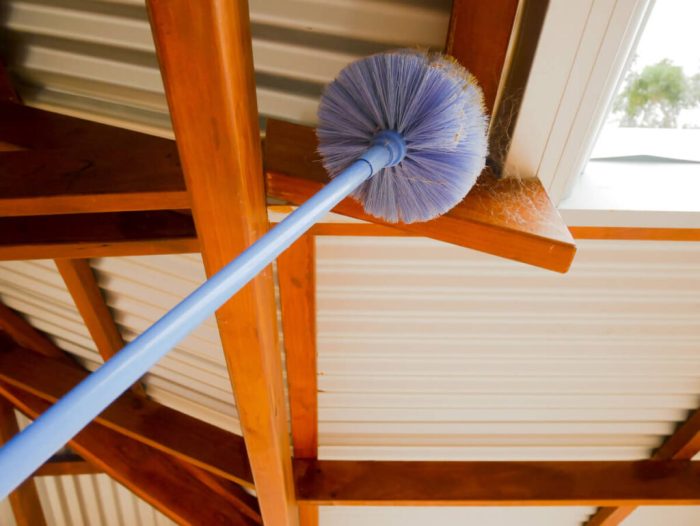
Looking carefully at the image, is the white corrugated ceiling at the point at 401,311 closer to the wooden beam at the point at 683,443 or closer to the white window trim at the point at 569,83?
the wooden beam at the point at 683,443

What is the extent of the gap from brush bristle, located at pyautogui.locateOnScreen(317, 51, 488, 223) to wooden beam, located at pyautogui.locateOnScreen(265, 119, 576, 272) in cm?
10

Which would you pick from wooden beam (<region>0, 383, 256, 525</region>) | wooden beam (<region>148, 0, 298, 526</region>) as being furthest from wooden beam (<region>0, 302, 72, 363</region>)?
wooden beam (<region>148, 0, 298, 526</region>)

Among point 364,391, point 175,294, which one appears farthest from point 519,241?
point 175,294

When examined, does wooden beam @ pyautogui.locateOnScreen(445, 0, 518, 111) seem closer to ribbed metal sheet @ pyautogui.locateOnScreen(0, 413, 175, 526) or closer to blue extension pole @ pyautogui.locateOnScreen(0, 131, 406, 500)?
blue extension pole @ pyautogui.locateOnScreen(0, 131, 406, 500)

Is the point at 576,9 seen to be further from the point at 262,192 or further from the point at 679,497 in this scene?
the point at 679,497

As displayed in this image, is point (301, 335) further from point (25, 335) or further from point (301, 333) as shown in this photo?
point (25, 335)

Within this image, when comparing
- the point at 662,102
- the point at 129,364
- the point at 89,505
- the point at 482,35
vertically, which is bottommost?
the point at 129,364

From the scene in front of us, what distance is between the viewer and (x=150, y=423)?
227 centimetres

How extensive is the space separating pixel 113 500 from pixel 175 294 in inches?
92.9

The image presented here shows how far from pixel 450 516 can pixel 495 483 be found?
76 cm

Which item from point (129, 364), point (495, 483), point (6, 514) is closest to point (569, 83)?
point (129, 364)

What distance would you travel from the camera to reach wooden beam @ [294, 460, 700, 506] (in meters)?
2.09

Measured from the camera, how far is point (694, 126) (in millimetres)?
1601

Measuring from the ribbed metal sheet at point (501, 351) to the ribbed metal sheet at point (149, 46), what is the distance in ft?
1.65
